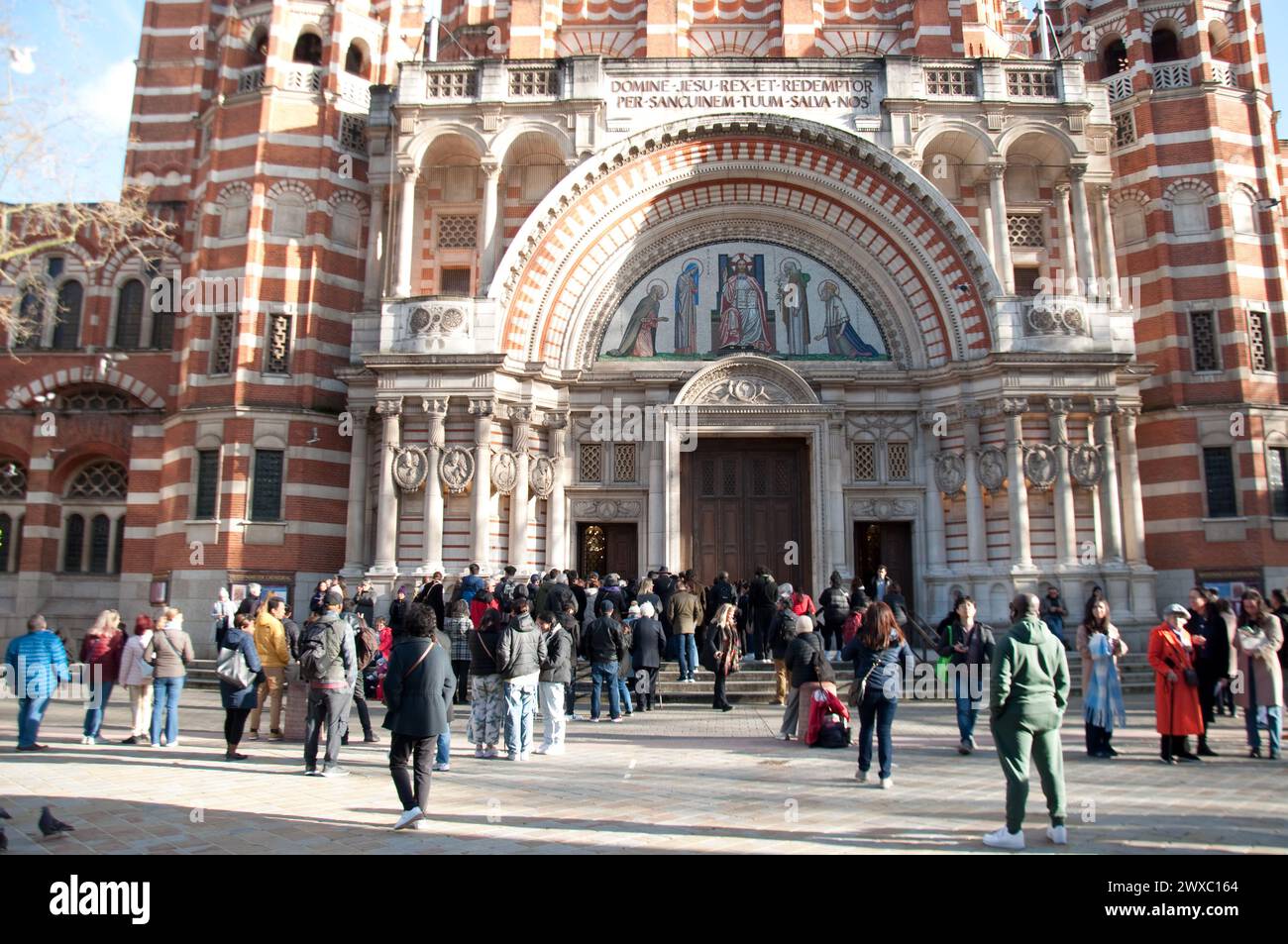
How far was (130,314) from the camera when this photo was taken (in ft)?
83.7

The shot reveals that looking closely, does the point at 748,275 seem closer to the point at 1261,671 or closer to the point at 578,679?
the point at 578,679

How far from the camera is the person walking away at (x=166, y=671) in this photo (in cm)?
1180

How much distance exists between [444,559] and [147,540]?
9023 millimetres

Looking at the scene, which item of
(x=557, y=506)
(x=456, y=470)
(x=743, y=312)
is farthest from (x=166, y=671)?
(x=743, y=312)

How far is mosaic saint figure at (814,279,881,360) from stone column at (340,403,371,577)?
11279 mm

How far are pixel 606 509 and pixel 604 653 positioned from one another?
28.8ft

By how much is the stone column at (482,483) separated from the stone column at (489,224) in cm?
295

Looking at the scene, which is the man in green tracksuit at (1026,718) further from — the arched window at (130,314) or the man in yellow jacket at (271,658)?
the arched window at (130,314)

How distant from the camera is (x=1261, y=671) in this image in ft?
37.6

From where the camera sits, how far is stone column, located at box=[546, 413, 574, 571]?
21.5 meters

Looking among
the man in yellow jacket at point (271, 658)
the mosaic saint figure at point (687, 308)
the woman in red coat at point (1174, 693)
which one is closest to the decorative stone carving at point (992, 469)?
the mosaic saint figure at point (687, 308)

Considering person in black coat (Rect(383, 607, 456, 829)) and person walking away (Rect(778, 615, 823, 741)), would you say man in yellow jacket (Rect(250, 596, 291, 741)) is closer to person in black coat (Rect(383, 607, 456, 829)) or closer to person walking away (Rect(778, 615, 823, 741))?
person in black coat (Rect(383, 607, 456, 829))

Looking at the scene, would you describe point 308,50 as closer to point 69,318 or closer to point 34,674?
point 69,318

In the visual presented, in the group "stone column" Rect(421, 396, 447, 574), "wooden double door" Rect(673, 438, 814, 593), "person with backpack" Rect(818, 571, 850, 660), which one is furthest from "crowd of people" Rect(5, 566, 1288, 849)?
"wooden double door" Rect(673, 438, 814, 593)
